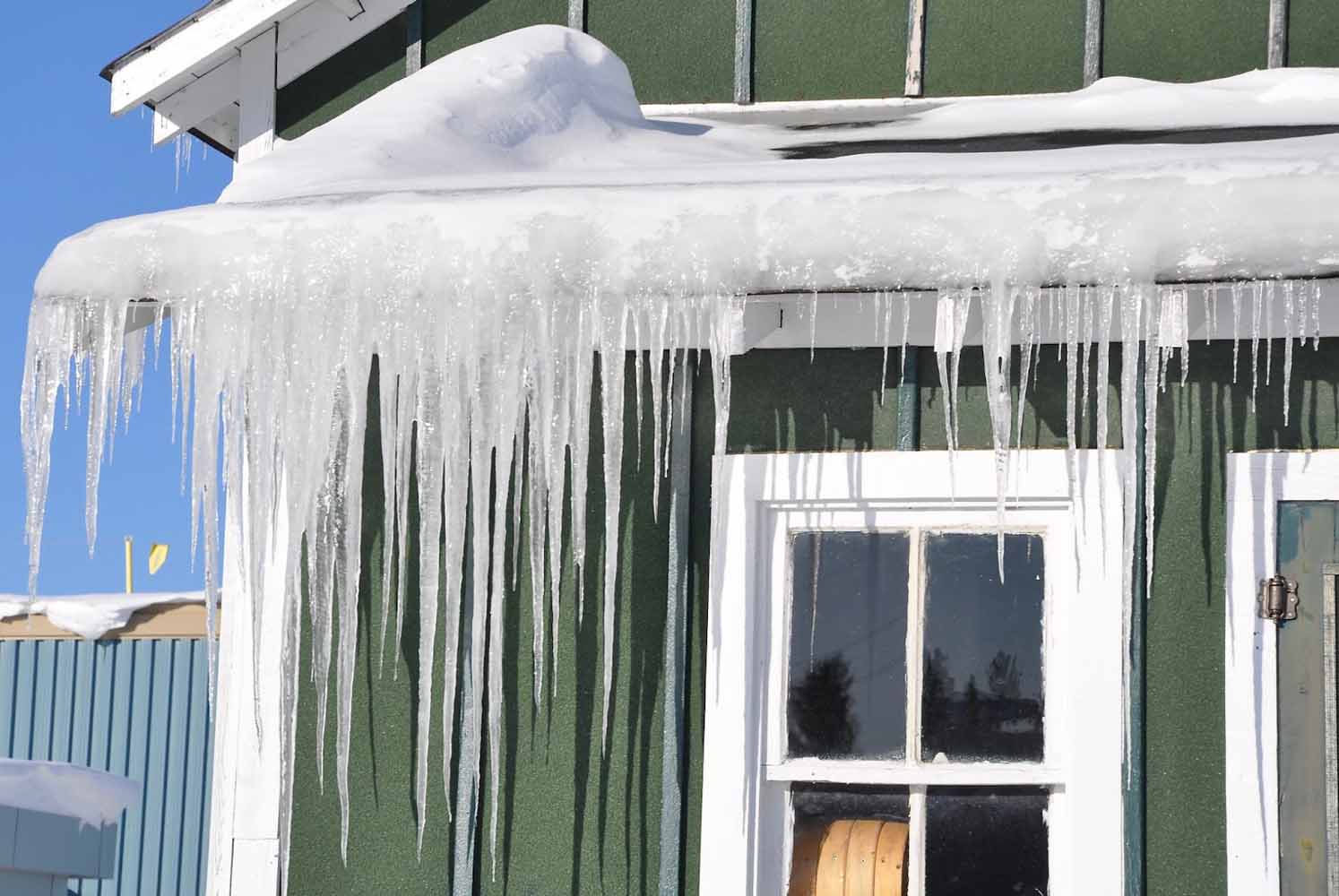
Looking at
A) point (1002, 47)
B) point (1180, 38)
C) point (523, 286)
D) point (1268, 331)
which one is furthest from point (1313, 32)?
point (523, 286)

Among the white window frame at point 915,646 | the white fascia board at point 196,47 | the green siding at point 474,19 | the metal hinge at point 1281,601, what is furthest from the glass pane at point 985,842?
the white fascia board at point 196,47

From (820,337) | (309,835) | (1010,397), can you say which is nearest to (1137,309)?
(1010,397)

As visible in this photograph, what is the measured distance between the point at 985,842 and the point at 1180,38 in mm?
2597

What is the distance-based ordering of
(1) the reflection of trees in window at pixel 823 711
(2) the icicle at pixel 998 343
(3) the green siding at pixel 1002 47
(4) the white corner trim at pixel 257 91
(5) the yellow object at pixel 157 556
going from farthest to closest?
(5) the yellow object at pixel 157 556
(4) the white corner trim at pixel 257 91
(3) the green siding at pixel 1002 47
(1) the reflection of trees in window at pixel 823 711
(2) the icicle at pixel 998 343

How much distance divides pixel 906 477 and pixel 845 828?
925mm

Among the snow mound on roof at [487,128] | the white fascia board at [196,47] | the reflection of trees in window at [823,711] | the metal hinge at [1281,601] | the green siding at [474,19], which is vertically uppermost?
the green siding at [474,19]

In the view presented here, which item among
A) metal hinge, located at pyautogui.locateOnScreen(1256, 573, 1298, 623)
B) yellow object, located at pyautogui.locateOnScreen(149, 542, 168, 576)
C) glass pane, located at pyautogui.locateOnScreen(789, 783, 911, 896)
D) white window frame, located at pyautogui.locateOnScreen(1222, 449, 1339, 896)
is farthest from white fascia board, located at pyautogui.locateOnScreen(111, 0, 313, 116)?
yellow object, located at pyautogui.locateOnScreen(149, 542, 168, 576)

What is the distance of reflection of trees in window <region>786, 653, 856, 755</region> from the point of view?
4.30 m

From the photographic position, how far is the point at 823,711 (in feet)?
14.2

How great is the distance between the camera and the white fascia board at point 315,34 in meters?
5.43

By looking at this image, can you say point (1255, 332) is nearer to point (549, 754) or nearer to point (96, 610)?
point (549, 754)

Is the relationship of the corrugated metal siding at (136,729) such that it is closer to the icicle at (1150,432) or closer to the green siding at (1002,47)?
the green siding at (1002,47)

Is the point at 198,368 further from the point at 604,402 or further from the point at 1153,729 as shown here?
the point at 1153,729

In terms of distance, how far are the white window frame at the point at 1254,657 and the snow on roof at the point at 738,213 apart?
82 cm
